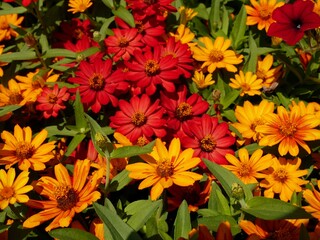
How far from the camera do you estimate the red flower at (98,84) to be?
1.87 m

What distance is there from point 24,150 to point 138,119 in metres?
0.50

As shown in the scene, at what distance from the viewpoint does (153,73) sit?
75.4 inches

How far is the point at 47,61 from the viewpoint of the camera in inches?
85.8

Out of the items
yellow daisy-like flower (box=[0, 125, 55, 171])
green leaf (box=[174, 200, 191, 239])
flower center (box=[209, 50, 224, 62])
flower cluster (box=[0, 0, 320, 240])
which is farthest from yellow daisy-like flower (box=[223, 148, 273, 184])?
yellow daisy-like flower (box=[0, 125, 55, 171])

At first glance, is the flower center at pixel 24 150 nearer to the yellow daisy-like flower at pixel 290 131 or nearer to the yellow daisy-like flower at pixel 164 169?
the yellow daisy-like flower at pixel 164 169

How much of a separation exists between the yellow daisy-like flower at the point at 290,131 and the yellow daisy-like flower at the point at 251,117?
0.32 feet

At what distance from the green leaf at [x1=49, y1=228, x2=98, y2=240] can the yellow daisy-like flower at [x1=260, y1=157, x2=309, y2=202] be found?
2.37ft

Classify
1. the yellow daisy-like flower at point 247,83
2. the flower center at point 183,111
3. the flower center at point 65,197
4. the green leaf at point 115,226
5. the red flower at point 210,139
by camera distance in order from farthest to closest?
the yellow daisy-like flower at point 247,83
the flower center at point 183,111
the red flower at point 210,139
the flower center at point 65,197
the green leaf at point 115,226

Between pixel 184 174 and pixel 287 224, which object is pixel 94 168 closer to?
pixel 184 174

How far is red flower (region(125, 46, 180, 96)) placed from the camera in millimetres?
1896

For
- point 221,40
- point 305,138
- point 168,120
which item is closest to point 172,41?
point 221,40

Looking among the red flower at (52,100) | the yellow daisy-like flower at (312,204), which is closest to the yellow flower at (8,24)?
the red flower at (52,100)

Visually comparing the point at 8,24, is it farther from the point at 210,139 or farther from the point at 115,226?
the point at 115,226

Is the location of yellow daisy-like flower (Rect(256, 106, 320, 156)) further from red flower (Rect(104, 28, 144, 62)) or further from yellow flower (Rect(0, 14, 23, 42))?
yellow flower (Rect(0, 14, 23, 42))
